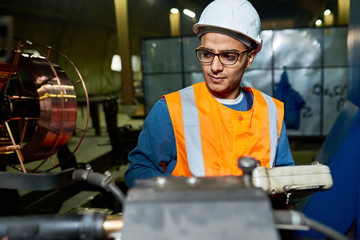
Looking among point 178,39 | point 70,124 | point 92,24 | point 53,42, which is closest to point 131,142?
point 178,39

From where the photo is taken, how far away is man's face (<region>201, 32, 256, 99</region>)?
4.52 feet

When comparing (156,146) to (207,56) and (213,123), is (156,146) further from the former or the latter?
(207,56)

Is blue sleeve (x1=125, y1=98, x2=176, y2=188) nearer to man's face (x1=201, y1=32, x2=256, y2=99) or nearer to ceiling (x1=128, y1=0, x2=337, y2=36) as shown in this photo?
man's face (x1=201, y1=32, x2=256, y2=99)

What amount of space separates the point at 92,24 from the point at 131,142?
1150 cm

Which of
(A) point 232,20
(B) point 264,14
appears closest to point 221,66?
(A) point 232,20

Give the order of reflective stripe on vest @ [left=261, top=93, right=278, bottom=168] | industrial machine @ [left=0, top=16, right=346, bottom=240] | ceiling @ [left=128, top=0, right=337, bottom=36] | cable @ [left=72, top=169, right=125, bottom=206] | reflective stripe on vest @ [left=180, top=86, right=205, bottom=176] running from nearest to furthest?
1. industrial machine @ [left=0, top=16, right=346, bottom=240]
2. cable @ [left=72, top=169, right=125, bottom=206]
3. reflective stripe on vest @ [left=180, top=86, right=205, bottom=176]
4. reflective stripe on vest @ [left=261, top=93, right=278, bottom=168]
5. ceiling @ [left=128, top=0, right=337, bottom=36]

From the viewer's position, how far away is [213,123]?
142 centimetres

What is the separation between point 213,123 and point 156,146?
0.96 feet

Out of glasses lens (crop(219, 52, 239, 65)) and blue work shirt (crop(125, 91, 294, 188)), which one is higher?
glasses lens (crop(219, 52, 239, 65))

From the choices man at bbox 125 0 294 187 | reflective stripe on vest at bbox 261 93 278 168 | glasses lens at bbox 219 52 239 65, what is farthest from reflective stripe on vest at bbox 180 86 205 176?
reflective stripe on vest at bbox 261 93 278 168

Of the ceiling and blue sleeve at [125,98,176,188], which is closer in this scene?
blue sleeve at [125,98,176,188]

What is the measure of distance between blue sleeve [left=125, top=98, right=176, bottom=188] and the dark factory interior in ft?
0.29

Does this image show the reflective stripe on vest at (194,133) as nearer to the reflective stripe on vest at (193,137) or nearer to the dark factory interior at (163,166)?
the reflective stripe on vest at (193,137)

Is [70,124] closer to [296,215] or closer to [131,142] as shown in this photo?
[296,215]
